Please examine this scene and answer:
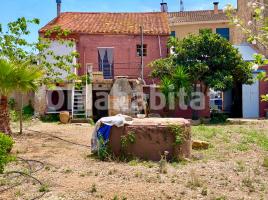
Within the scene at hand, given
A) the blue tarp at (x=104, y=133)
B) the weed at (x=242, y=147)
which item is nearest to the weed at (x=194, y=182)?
the blue tarp at (x=104, y=133)

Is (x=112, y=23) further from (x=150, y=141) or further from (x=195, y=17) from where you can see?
(x=150, y=141)

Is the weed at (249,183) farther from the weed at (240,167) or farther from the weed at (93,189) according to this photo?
the weed at (93,189)

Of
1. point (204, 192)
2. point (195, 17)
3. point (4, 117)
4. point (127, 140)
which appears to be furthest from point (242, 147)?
point (195, 17)

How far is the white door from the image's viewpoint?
87.4 feet

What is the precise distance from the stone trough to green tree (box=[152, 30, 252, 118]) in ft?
37.9

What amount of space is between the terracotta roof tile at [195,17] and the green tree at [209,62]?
13230 mm

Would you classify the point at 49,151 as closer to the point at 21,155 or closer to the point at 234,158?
the point at 21,155

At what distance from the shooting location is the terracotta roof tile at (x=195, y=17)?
36766 mm

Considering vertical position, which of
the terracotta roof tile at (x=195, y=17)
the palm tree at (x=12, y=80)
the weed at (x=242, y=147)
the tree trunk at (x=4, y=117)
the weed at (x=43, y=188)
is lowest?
the weed at (x=43, y=188)

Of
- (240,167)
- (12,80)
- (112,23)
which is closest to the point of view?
(240,167)

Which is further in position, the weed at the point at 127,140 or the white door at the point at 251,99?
the white door at the point at 251,99

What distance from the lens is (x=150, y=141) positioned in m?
11.2

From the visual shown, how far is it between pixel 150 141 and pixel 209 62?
41.8 feet

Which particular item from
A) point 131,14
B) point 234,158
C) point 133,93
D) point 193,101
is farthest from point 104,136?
point 131,14
